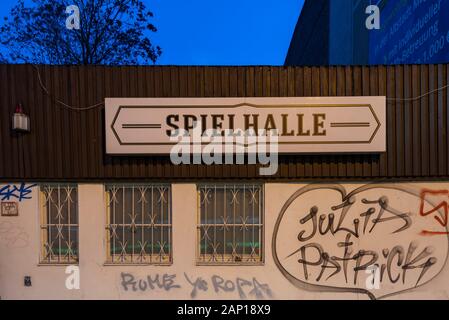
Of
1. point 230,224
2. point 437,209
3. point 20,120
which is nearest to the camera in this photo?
point 20,120

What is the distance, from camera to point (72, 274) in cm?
443

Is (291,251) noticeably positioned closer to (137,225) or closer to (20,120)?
(137,225)

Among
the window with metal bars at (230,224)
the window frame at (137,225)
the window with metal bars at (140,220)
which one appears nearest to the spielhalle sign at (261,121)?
the window frame at (137,225)

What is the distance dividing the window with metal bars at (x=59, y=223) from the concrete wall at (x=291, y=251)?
0.13 meters

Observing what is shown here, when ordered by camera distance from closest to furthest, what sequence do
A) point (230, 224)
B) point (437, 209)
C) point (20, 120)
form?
1. point (20, 120)
2. point (437, 209)
3. point (230, 224)

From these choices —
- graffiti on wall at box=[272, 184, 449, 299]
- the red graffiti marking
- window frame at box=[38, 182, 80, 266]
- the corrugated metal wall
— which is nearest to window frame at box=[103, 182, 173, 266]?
the corrugated metal wall

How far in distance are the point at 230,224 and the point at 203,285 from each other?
1134 mm

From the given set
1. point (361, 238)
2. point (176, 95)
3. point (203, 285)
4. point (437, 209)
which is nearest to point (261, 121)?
point (176, 95)

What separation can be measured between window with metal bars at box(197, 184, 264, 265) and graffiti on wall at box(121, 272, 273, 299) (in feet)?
1.02

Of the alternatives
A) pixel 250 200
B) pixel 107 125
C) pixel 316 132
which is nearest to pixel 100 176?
pixel 107 125

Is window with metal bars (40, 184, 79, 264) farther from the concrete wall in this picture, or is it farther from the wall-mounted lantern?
the wall-mounted lantern

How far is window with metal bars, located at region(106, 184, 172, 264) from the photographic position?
4.46 metres

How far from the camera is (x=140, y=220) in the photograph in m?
4.48
